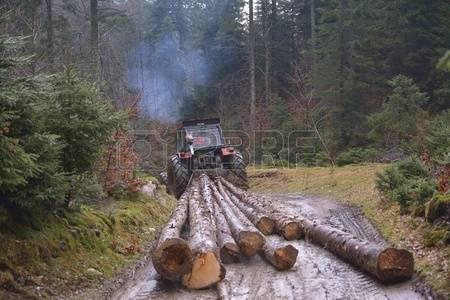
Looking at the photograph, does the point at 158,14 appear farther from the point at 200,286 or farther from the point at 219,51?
the point at 200,286

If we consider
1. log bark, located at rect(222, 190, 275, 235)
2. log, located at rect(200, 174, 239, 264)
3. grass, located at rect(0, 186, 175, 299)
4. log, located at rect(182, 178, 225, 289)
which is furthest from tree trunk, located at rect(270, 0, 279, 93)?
log, located at rect(182, 178, 225, 289)

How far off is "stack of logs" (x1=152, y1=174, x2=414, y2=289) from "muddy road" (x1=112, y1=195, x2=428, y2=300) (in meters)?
0.14

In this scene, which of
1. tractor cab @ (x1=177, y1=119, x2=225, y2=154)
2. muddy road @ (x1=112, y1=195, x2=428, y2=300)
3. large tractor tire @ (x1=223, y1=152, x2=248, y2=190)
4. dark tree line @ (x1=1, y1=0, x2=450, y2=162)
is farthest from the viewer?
dark tree line @ (x1=1, y1=0, x2=450, y2=162)

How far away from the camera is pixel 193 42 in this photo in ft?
152

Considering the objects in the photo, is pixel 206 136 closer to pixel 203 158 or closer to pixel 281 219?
pixel 203 158

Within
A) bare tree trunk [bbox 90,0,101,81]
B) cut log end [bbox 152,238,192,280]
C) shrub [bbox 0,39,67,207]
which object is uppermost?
bare tree trunk [bbox 90,0,101,81]

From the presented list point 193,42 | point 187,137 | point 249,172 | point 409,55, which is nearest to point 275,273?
point 187,137

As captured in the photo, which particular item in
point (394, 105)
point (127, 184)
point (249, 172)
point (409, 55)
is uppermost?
point (409, 55)

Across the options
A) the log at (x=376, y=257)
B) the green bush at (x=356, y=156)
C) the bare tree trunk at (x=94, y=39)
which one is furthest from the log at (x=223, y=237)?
the green bush at (x=356, y=156)

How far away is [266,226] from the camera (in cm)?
930

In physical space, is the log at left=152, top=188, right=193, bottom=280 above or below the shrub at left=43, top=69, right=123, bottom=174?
below

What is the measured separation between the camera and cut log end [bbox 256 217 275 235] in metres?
9.27

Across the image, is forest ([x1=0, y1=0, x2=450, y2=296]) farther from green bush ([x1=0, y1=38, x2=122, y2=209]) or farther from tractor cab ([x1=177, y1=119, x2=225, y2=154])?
tractor cab ([x1=177, y1=119, x2=225, y2=154])

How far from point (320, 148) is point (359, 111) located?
2.76 metres
